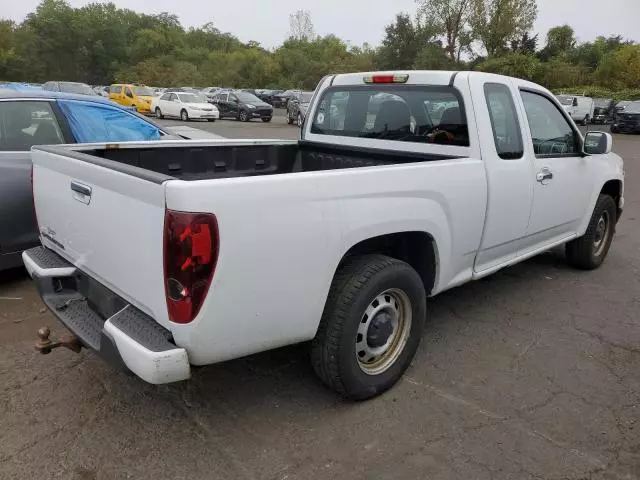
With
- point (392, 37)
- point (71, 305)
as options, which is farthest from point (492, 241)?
point (392, 37)

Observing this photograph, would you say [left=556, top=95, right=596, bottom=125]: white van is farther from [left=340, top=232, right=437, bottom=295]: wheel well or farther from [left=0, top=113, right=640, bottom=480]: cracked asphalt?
[left=340, top=232, right=437, bottom=295]: wheel well

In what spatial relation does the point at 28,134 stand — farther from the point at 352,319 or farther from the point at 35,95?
the point at 352,319

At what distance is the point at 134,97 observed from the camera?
30.6m

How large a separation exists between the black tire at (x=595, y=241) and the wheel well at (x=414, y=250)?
2535 millimetres

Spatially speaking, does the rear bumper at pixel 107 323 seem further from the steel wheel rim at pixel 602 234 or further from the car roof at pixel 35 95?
the steel wheel rim at pixel 602 234

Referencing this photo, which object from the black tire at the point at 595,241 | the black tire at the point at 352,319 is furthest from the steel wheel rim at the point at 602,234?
the black tire at the point at 352,319

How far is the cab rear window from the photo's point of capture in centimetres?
370

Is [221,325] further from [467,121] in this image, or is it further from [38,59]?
[38,59]

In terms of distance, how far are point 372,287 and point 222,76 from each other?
80.4 m

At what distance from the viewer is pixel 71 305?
2.96 meters

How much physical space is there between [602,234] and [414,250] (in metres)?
3.15

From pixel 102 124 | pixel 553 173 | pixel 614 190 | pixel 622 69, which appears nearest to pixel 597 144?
pixel 553 173

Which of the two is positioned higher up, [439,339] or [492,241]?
[492,241]

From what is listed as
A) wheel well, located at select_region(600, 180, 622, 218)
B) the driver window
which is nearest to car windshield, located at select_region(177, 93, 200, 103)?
wheel well, located at select_region(600, 180, 622, 218)
